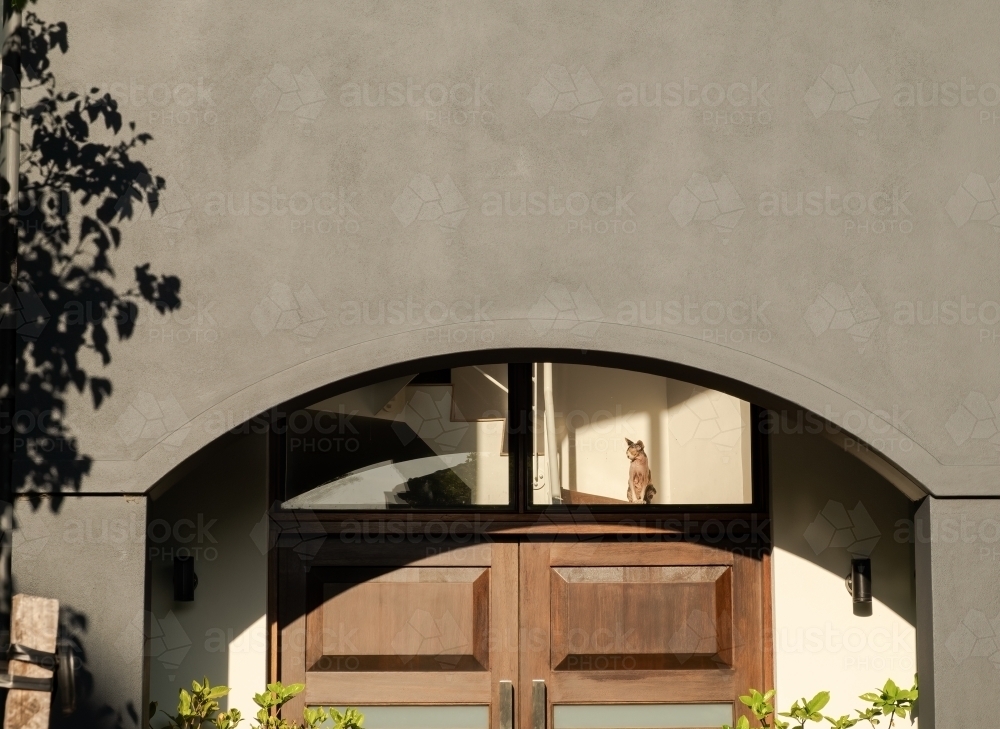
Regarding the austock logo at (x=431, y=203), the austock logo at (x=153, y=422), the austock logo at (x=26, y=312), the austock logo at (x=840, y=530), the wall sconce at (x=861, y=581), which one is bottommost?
the wall sconce at (x=861, y=581)

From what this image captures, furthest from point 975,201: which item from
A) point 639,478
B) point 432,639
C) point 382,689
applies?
point 382,689

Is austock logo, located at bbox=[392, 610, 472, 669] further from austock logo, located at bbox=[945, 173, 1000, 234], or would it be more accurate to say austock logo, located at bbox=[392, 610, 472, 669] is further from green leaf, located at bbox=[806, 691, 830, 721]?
austock logo, located at bbox=[945, 173, 1000, 234]

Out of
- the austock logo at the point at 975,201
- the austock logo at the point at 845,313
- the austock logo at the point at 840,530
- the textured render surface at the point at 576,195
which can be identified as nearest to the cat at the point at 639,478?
the austock logo at the point at 840,530

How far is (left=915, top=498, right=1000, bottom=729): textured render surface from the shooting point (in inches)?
171

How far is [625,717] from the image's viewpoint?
18.3 ft

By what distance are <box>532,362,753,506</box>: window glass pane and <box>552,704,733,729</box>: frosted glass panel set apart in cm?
112

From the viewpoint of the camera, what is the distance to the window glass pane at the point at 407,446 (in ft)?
18.5

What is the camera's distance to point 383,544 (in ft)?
18.4

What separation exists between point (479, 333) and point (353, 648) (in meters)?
2.18

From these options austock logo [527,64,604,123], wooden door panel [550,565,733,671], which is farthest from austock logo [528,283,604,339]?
wooden door panel [550,565,733,671]

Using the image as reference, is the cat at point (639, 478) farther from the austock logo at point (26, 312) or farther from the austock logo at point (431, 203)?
the austock logo at point (26, 312)

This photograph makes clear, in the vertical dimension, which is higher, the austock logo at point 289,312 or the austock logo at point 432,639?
the austock logo at point 289,312

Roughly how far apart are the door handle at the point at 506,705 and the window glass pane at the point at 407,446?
100cm

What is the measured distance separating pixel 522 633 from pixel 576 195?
2507 mm
